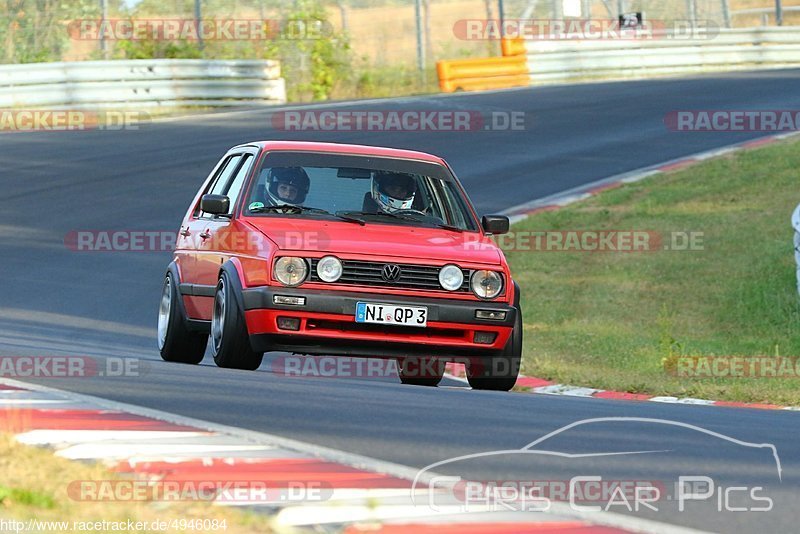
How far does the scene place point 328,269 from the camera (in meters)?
8.88

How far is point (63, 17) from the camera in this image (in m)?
28.9

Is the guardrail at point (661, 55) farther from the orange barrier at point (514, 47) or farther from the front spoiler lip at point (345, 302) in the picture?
the front spoiler lip at point (345, 302)

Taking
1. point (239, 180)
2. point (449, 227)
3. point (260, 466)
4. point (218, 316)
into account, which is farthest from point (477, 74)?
point (260, 466)

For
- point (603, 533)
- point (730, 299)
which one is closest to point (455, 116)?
point (730, 299)

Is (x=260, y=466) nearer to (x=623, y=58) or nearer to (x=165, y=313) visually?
(x=165, y=313)

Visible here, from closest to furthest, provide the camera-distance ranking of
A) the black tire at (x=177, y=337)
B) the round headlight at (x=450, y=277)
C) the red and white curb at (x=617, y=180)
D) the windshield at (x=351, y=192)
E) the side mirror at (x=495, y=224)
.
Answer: the round headlight at (x=450, y=277)
the windshield at (x=351, y=192)
the side mirror at (x=495, y=224)
the black tire at (x=177, y=337)
the red and white curb at (x=617, y=180)

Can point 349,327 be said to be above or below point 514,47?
below

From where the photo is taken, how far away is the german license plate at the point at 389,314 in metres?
8.84

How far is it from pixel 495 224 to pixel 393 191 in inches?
28.6

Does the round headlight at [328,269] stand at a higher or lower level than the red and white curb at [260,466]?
higher

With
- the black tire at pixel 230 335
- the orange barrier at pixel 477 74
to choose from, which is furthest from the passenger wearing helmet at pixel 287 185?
the orange barrier at pixel 477 74

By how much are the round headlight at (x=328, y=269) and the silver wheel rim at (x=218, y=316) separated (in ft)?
2.29

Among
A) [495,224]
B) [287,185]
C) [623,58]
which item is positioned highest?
[623,58]

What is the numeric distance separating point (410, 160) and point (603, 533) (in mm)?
5724
